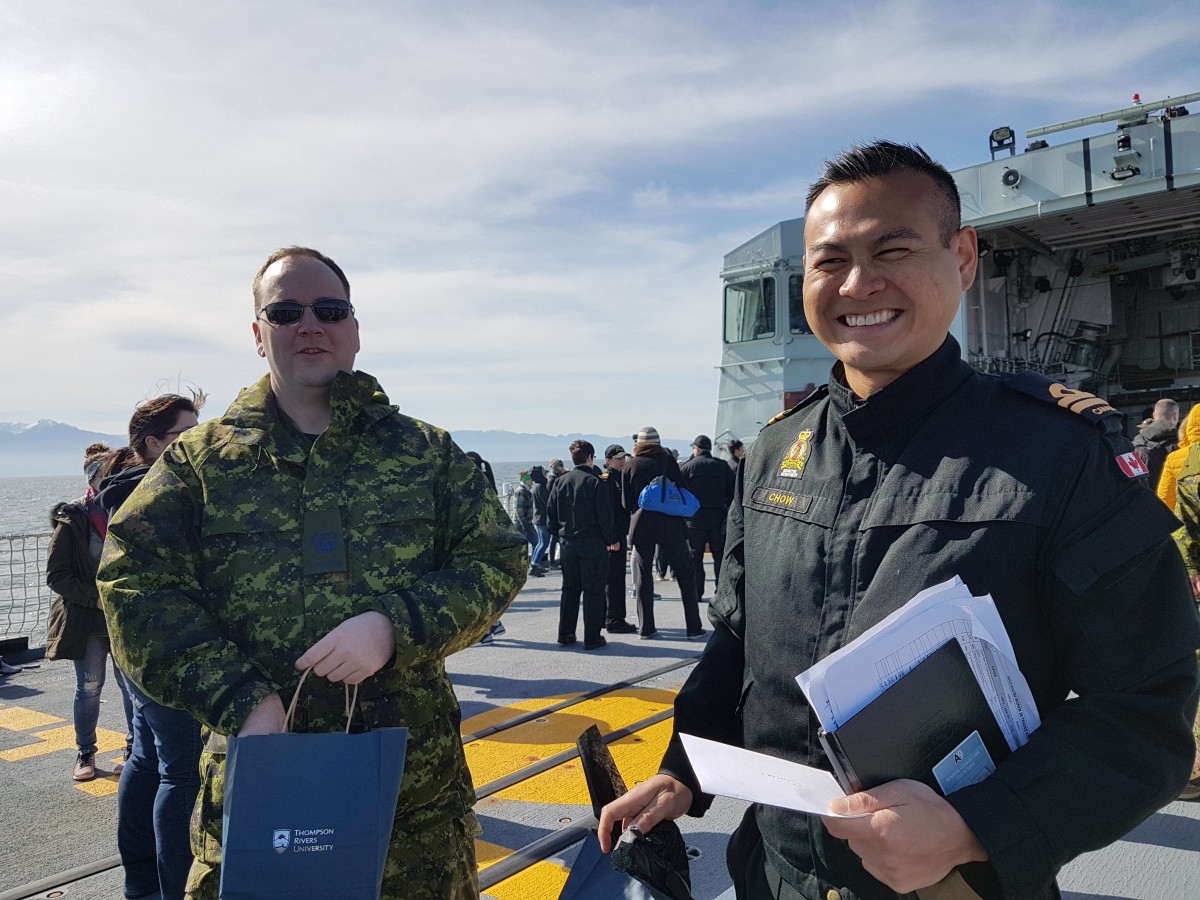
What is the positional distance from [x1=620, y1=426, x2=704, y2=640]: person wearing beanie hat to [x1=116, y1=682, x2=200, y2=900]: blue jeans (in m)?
5.16

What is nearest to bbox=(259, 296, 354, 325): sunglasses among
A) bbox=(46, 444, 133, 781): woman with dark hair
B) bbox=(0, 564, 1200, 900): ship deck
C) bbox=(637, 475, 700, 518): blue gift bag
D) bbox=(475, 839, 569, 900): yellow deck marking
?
bbox=(0, 564, 1200, 900): ship deck

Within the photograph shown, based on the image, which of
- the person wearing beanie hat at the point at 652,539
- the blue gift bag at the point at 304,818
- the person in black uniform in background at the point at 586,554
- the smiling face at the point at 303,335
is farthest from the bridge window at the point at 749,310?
the blue gift bag at the point at 304,818

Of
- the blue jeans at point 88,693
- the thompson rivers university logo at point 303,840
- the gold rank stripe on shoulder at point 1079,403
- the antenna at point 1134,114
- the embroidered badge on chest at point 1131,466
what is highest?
the antenna at point 1134,114

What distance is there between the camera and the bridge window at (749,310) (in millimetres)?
13750

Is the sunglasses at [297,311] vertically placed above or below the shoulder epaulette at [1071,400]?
above

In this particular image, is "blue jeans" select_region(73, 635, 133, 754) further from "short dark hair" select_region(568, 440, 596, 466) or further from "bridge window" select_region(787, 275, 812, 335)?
"bridge window" select_region(787, 275, 812, 335)

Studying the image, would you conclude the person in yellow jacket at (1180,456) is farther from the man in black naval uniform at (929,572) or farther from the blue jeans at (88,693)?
the blue jeans at (88,693)

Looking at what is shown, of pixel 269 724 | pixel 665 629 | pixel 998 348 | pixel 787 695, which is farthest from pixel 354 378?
pixel 998 348

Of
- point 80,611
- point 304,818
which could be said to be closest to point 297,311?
point 304,818

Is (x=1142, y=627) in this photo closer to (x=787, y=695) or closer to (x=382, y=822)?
(x=787, y=695)

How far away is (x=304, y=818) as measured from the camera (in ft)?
5.32

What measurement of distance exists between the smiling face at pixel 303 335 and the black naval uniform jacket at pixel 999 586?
128 cm

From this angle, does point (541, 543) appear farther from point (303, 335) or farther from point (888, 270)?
point (888, 270)

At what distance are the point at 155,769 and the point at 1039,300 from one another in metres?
14.1
